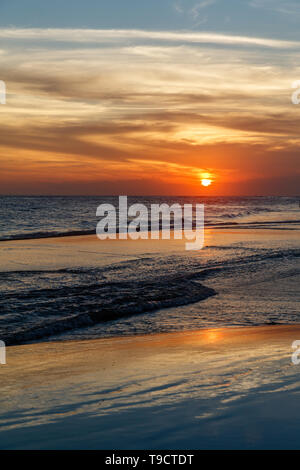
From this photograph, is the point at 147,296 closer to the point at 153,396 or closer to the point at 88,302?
the point at 88,302

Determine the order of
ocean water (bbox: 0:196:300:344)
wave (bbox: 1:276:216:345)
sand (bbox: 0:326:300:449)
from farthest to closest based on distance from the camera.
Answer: ocean water (bbox: 0:196:300:344)
wave (bbox: 1:276:216:345)
sand (bbox: 0:326:300:449)

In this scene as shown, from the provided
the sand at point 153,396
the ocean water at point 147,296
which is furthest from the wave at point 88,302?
the sand at point 153,396

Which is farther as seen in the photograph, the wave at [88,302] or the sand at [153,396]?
the wave at [88,302]

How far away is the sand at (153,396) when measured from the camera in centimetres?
343

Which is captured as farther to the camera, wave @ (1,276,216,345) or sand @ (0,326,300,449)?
wave @ (1,276,216,345)

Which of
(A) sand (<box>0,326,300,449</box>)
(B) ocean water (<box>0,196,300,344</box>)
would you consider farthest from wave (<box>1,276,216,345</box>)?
(A) sand (<box>0,326,300,449</box>)

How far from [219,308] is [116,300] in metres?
2.46

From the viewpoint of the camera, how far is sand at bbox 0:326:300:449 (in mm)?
3432

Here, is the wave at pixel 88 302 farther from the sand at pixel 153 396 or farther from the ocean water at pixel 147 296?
the sand at pixel 153 396

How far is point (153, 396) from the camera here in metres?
4.34

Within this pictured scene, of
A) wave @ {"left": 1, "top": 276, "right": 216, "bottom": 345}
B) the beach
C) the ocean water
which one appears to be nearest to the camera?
the beach

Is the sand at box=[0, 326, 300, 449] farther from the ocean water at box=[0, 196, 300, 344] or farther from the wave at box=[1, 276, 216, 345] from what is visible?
the ocean water at box=[0, 196, 300, 344]
